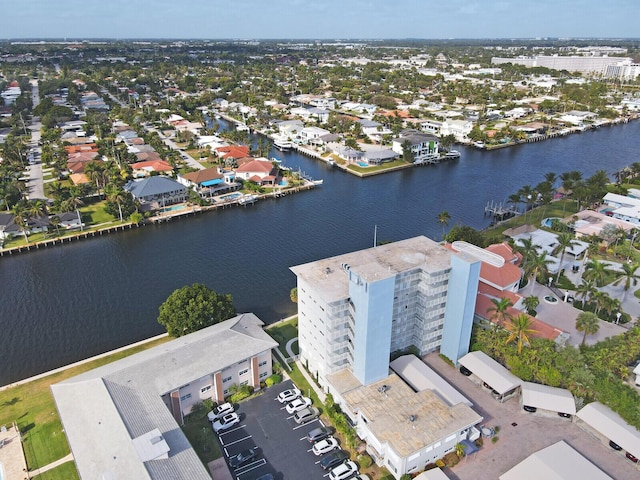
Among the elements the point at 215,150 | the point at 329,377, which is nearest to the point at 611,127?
the point at 215,150

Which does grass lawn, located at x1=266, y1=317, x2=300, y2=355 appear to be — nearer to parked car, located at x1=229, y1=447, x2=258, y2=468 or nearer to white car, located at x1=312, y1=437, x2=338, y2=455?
white car, located at x1=312, y1=437, x2=338, y2=455

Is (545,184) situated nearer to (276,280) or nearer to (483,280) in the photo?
(483,280)

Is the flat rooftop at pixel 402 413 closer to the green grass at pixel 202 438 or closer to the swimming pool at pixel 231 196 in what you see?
the green grass at pixel 202 438

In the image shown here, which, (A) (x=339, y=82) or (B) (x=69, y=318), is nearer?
(B) (x=69, y=318)

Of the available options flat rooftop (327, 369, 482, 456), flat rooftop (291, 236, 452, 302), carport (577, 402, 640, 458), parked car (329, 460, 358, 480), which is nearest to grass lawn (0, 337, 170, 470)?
parked car (329, 460, 358, 480)

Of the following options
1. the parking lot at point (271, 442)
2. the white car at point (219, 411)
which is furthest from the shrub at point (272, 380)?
the white car at point (219, 411)

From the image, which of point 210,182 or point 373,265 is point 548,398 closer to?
point 373,265
